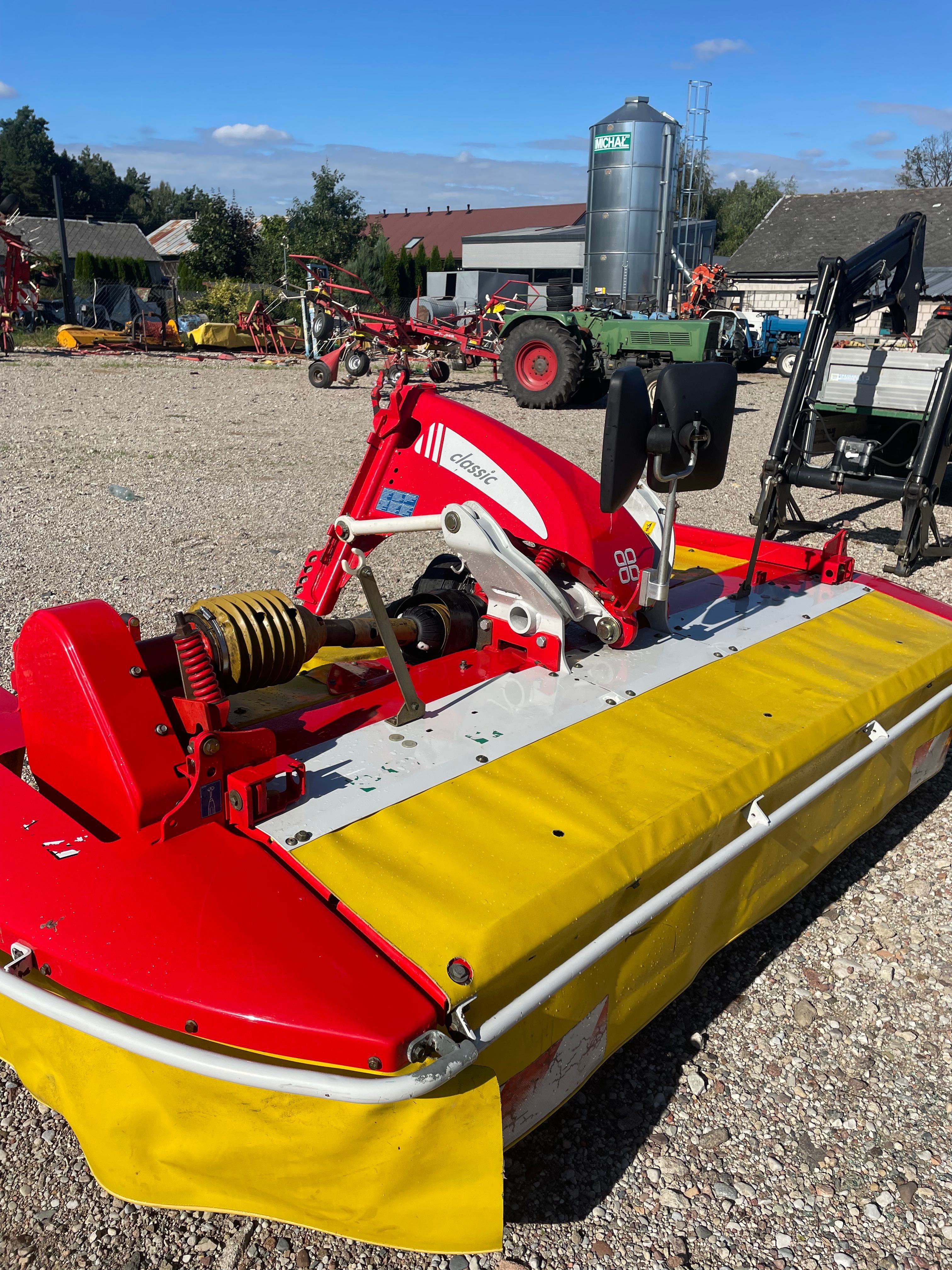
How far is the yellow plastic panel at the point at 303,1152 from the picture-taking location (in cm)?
158

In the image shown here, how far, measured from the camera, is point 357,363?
8000 mm

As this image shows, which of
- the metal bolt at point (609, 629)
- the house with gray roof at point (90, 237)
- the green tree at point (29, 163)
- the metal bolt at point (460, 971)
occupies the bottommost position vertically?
the metal bolt at point (460, 971)

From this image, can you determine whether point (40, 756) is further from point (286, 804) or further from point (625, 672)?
point (625, 672)

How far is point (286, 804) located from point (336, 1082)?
64cm

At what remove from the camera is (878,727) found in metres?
2.74

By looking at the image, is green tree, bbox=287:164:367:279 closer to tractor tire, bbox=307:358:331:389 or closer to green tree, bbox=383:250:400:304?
green tree, bbox=383:250:400:304

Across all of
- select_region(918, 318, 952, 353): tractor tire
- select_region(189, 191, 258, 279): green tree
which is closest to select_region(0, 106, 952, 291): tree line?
select_region(189, 191, 258, 279): green tree

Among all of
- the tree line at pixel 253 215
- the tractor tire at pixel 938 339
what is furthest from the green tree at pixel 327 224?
the tractor tire at pixel 938 339

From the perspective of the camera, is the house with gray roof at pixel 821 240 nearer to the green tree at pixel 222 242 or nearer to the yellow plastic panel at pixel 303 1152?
the green tree at pixel 222 242

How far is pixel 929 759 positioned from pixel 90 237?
52.6 m

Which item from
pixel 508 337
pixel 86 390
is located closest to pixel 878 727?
pixel 508 337

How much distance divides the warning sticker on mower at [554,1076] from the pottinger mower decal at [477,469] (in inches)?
55.7

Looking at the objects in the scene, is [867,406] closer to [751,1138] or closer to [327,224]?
[751,1138]

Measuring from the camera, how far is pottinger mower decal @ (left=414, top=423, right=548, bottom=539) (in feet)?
9.27
